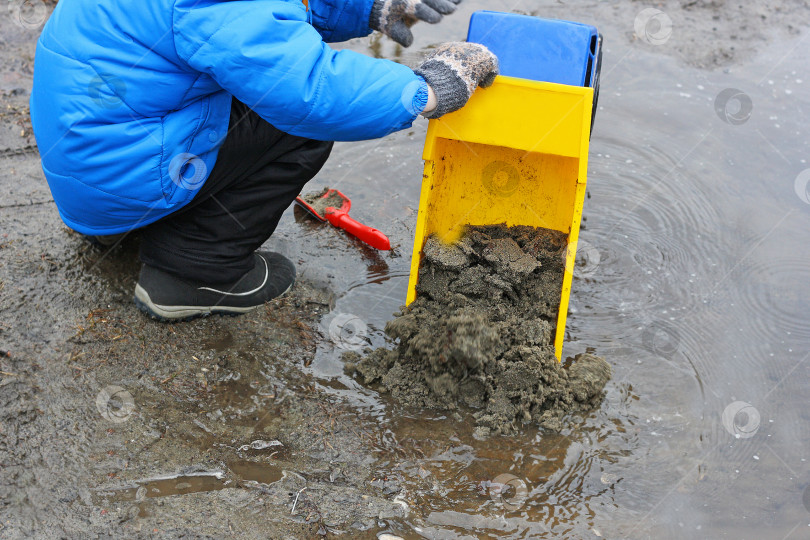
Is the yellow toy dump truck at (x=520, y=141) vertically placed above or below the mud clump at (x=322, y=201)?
above

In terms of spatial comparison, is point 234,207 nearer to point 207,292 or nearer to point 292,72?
point 207,292

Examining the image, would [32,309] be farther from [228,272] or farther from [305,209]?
[305,209]

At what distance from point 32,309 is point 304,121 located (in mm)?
1278

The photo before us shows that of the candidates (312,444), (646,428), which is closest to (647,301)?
(646,428)

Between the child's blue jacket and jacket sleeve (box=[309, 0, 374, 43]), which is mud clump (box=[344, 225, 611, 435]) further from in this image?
jacket sleeve (box=[309, 0, 374, 43])

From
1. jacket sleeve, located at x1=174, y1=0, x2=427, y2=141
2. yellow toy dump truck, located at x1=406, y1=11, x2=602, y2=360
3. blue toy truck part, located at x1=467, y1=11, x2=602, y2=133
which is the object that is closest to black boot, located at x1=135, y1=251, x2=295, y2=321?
yellow toy dump truck, located at x1=406, y1=11, x2=602, y2=360

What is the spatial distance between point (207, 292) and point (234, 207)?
346 mm

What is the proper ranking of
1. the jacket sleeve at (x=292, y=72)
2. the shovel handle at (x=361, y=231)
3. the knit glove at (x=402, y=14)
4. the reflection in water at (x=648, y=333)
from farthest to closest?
the shovel handle at (x=361, y=231), the knit glove at (x=402, y=14), the reflection in water at (x=648, y=333), the jacket sleeve at (x=292, y=72)

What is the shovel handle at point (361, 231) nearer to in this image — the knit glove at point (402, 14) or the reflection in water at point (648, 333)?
the reflection in water at point (648, 333)

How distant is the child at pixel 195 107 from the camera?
191 cm

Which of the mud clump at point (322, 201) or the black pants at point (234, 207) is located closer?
the black pants at point (234, 207)

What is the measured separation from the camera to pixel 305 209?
3.14 m

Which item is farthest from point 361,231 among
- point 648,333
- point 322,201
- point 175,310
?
point 648,333

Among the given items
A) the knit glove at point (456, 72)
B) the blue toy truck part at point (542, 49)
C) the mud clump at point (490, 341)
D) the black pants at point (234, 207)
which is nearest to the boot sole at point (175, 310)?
the black pants at point (234, 207)
